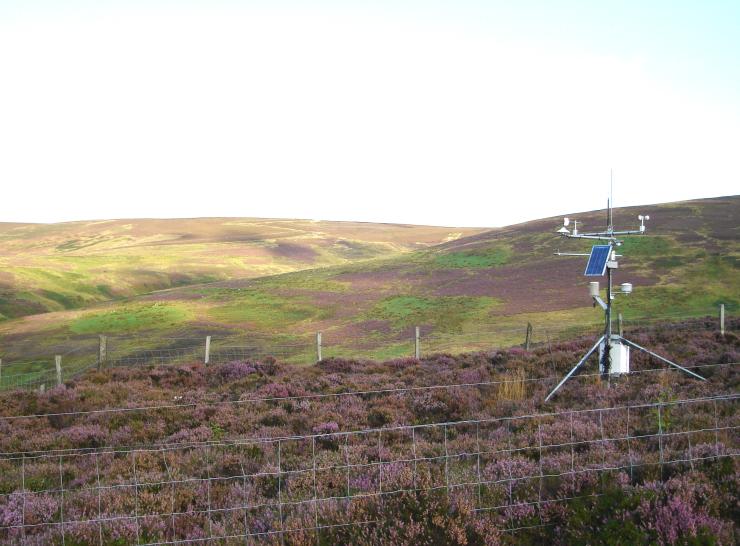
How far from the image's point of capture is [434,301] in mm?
48719

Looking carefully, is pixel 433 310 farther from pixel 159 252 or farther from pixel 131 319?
pixel 159 252

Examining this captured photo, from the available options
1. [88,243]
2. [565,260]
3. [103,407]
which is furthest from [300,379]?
[88,243]

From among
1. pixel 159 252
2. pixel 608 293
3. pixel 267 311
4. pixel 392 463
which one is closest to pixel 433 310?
pixel 267 311

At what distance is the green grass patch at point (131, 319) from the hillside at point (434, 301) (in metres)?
0.16

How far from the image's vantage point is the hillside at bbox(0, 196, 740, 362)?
1517 inches

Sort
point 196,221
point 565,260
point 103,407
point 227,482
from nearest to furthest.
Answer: point 227,482 → point 103,407 → point 565,260 → point 196,221

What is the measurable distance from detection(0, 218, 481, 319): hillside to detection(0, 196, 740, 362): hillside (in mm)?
19233

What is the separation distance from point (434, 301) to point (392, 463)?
4068cm

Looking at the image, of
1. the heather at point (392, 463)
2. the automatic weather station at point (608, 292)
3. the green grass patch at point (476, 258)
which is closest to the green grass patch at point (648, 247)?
the green grass patch at point (476, 258)

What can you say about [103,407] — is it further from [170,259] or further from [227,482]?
[170,259]

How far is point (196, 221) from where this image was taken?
182m

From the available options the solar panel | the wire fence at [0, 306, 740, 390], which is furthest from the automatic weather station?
the wire fence at [0, 306, 740, 390]

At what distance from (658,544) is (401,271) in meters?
58.3

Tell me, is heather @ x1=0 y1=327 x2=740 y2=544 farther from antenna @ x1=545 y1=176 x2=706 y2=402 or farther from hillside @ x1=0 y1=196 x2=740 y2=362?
hillside @ x1=0 y1=196 x2=740 y2=362
